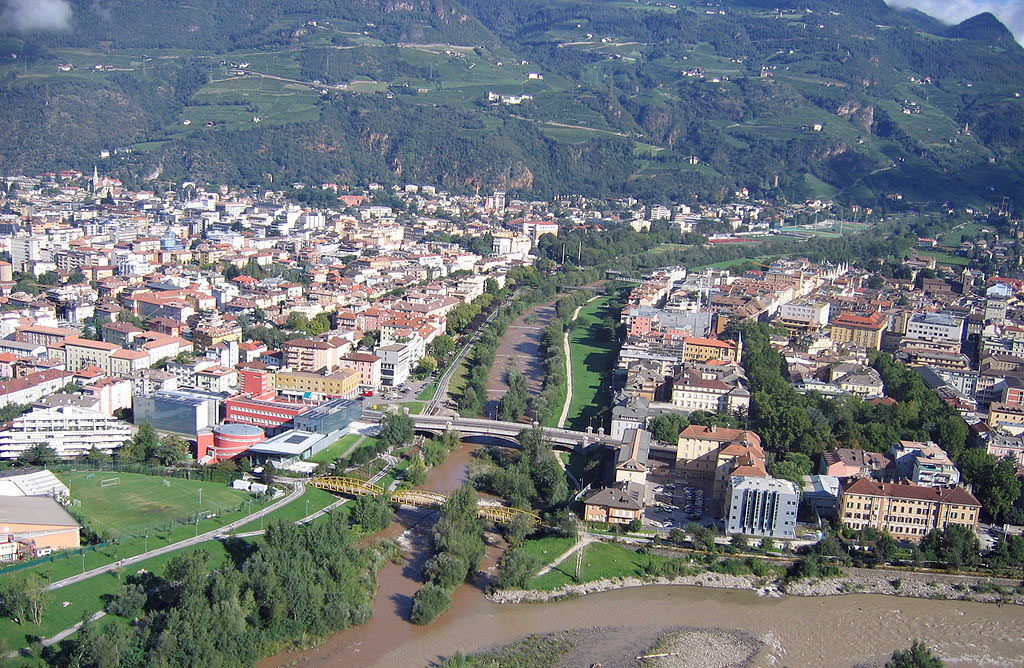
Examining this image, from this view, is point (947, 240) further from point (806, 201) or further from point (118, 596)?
point (118, 596)

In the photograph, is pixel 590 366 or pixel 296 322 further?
pixel 296 322

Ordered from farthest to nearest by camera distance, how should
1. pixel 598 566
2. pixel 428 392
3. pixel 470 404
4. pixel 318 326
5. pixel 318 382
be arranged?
pixel 318 326
pixel 428 392
pixel 318 382
pixel 470 404
pixel 598 566

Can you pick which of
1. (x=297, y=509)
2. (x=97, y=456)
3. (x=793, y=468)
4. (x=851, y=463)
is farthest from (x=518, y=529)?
(x=97, y=456)

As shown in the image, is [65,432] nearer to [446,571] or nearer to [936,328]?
[446,571]

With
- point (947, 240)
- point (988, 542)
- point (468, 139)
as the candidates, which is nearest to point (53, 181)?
point (468, 139)

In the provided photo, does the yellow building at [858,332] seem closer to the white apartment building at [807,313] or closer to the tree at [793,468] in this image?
the white apartment building at [807,313]

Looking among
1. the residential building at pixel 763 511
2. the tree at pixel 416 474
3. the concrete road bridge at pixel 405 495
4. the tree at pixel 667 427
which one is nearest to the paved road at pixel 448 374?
the tree at pixel 416 474
